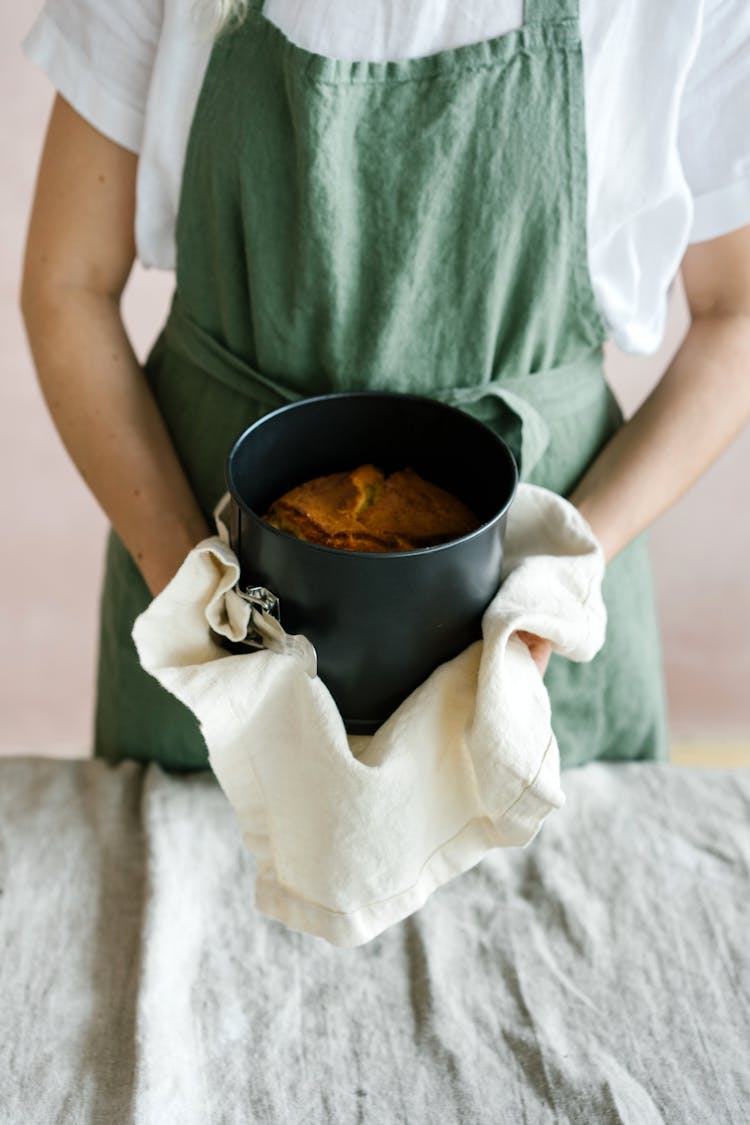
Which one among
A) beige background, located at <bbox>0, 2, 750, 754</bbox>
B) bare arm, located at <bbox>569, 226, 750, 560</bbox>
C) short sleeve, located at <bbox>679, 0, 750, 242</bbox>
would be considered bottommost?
beige background, located at <bbox>0, 2, 750, 754</bbox>

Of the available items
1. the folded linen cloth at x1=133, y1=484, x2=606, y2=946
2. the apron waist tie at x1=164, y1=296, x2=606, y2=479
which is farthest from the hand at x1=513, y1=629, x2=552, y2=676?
the apron waist tie at x1=164, y1=296, x2=606, y2=479

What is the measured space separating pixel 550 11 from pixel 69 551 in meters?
1.09

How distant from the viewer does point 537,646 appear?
574 millimetres

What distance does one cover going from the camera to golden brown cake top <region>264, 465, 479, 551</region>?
0.53m

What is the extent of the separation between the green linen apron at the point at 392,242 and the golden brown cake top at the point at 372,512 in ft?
0.40

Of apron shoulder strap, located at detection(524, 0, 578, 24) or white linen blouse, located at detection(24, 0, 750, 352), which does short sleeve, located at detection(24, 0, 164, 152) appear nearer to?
white linen blouse, located at detection(24, 0, 750, 352)

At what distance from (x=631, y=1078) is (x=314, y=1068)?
0.54 ft

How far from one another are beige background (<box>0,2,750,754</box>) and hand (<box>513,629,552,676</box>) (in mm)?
776

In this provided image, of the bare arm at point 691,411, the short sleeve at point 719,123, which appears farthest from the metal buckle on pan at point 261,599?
the short sleeve at point 719,123

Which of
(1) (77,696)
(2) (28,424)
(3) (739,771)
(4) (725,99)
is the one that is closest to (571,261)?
(4) (725,99)

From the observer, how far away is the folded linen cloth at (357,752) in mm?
505

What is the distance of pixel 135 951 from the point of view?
2.03 ft

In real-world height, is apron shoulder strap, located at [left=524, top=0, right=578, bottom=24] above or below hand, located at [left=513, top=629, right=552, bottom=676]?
above

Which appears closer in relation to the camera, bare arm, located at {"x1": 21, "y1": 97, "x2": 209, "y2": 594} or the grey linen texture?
the grey linen texture
